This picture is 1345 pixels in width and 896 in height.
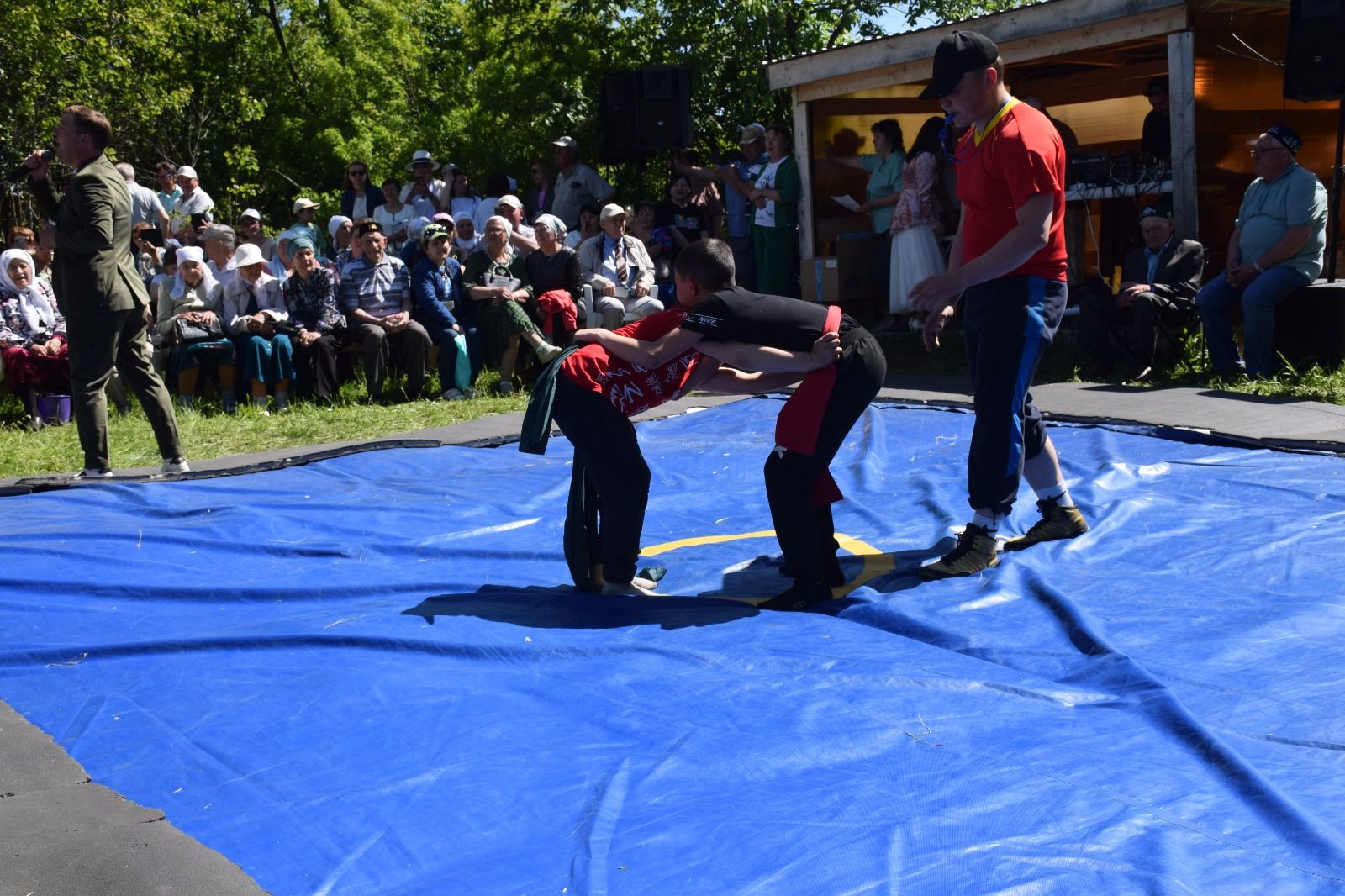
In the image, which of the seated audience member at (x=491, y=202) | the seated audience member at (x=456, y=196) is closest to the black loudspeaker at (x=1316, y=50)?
the seated audience member at (x=491, y=202)

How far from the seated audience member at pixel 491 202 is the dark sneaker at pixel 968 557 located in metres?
9.17

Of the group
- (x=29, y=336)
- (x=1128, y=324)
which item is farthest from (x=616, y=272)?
(x=29, y=336)

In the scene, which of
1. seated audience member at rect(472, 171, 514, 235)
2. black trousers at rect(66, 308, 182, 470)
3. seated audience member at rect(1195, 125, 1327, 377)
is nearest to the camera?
black trousers at rect(66, 308, 182, 470)

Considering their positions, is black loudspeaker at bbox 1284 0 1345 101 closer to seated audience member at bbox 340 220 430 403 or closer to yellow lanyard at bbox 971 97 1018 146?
yellow lanyard at bbox 971 97 1018 146

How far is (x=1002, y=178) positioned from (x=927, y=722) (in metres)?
2.23

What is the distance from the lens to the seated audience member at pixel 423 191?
14242 millimetres

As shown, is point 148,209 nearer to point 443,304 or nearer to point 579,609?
point 443,304

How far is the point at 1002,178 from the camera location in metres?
4.91

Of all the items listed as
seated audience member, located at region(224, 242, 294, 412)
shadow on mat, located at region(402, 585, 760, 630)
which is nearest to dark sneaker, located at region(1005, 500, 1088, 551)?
shadow on mat, located at region(402, 585, 760, 630)

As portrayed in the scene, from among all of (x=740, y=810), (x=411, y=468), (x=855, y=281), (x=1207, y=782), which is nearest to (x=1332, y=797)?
(x=1207, y=782)

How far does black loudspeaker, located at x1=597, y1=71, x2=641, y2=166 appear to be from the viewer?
52.7 ft

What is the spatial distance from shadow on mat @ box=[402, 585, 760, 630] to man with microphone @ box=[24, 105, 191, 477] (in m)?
3.39

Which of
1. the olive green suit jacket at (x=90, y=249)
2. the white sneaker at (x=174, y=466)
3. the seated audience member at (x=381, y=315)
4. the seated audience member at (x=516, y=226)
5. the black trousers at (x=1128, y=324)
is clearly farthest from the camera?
the seated audience member at (x=516, y=226)

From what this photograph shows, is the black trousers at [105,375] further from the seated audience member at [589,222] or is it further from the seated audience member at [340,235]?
the seated audience member at [589,222]
